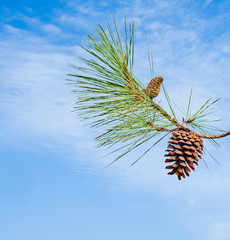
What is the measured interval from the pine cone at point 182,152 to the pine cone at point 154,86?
28 centimetres

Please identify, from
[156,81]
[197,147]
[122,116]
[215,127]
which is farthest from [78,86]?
[215,127]

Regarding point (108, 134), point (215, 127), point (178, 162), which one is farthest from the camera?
point (215, 127)

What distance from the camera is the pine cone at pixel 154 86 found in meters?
2.03

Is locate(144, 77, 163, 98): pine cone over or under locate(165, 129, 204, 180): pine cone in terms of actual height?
over

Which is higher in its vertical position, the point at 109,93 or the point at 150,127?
the point at 109,93

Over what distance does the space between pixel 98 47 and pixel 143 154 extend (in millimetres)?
719

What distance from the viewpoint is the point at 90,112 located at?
203 centimetres

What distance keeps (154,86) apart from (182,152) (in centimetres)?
44

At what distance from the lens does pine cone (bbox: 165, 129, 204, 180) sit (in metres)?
1.93

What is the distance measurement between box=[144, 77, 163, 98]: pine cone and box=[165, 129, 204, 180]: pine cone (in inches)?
11.2

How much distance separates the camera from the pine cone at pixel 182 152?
1.93 meters

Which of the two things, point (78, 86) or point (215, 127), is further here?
point (215, 127)

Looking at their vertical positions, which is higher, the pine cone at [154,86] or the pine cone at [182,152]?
the pine cone at [154,86]

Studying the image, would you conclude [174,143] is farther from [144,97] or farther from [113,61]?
[113,61]
